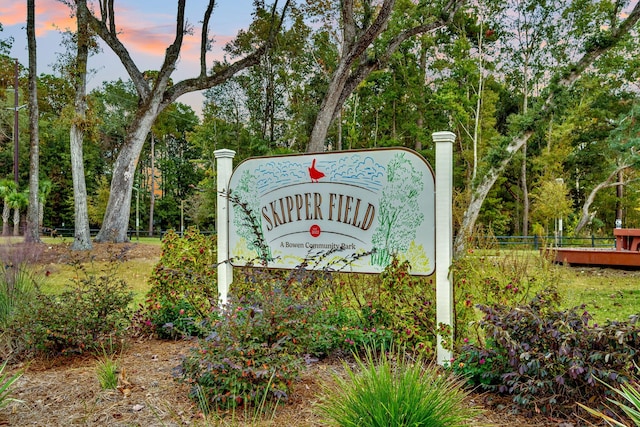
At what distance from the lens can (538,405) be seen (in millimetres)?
3324

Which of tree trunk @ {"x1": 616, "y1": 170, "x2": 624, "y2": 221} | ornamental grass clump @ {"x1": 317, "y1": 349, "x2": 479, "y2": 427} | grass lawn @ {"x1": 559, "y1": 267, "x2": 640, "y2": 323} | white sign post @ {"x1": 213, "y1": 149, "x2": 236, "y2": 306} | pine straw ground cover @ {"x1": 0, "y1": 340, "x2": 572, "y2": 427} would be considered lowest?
pine straw ground cover @ {"x1": 0, "y1": 340, "x2": 572, "y2": 427}

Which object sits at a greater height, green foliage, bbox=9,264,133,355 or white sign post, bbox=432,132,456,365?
white sign post, bbox=432,132,456,365

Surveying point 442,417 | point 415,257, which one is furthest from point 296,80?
point 442,417

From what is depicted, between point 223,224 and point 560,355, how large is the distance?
12.1 feet

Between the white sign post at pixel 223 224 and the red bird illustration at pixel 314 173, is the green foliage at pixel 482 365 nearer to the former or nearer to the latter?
the red bird illustration at pixel 314 173

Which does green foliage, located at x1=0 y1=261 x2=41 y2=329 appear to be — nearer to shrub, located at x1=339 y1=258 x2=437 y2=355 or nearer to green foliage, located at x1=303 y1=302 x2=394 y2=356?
green foliage, located at x1=303 y1=302 x2=394 y2=356

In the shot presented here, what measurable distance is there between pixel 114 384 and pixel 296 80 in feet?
81.3

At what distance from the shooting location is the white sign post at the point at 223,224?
5.64 m

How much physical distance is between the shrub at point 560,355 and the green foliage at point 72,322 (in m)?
3.56

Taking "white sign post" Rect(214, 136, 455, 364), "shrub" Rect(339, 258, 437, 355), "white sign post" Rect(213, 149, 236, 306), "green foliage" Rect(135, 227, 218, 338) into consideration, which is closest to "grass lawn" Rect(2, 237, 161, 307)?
"green foliage" Rect(135, 227, 218, 338)

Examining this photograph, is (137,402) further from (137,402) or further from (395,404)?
(395,404)

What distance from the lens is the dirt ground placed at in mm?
3240

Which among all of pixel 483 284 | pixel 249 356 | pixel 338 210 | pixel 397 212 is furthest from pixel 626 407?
pixel 338 210

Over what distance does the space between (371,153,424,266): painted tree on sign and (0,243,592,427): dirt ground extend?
1.13 metres
